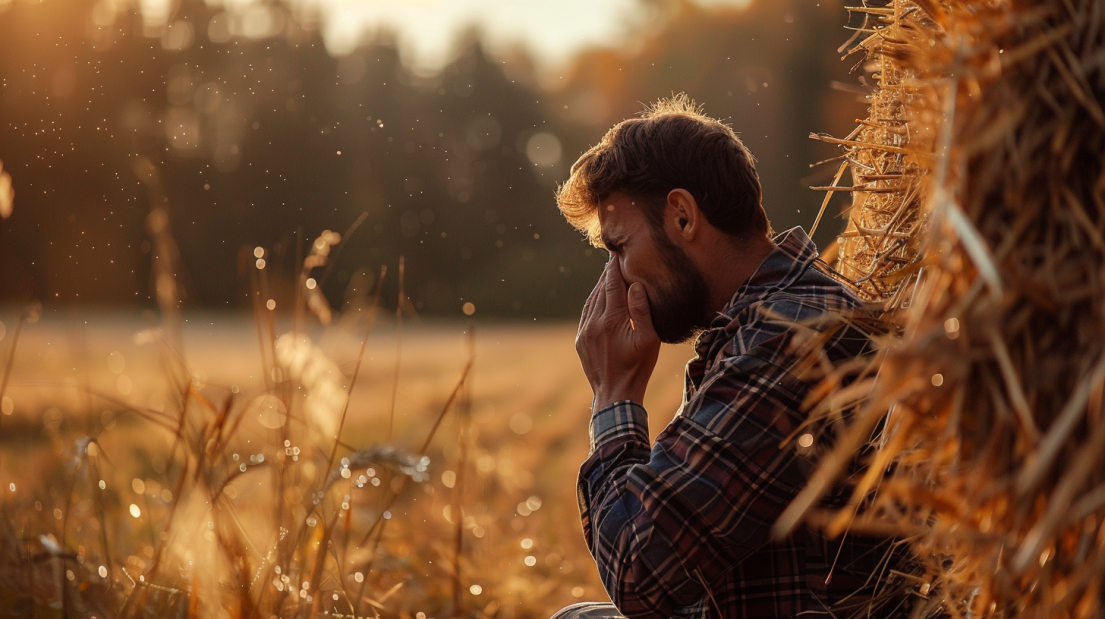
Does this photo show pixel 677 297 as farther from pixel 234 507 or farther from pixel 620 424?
pixel 234 507

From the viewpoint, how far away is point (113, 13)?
56.6 ft

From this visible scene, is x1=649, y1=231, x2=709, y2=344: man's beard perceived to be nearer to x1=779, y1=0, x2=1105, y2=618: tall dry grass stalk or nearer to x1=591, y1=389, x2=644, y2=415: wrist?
x1=591, y1=389, x2=644, y2=415: wrist

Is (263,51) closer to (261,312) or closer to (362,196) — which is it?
(362,196)

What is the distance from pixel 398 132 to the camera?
36.3m

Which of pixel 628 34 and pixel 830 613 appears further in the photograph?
pixel 628 34

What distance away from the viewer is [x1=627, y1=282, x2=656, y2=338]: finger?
6.88 feet

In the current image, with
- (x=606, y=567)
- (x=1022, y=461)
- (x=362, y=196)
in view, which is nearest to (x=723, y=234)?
(x=606, y=567)

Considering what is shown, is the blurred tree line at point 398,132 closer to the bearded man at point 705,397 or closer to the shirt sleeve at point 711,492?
the bearded man at point 705,397

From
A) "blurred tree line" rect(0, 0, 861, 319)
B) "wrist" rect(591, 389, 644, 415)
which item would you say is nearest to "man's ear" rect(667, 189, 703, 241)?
"wrist" rect(591, 389, 644, 415)

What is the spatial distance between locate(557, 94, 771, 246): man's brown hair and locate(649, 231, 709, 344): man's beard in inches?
4.6

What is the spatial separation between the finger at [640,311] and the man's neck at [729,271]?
18 centimetres

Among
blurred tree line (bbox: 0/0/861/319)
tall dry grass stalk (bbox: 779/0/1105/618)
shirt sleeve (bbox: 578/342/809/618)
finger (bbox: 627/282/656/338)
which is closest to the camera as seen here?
tall dry grass stalk (bbox: 779/0/1105/618)

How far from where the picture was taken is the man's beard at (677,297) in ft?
7.09

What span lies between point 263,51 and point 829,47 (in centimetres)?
2377
